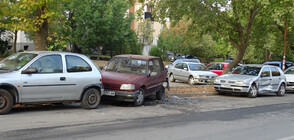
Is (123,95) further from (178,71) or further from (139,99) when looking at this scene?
(178,71)

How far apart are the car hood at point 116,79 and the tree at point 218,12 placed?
787 centimetres

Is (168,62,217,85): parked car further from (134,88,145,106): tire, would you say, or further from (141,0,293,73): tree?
(134,88,145,106): tire

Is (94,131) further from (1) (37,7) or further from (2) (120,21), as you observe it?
(2) (120,21)

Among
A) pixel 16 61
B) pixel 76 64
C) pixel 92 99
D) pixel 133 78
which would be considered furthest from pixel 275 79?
pixel 16 61

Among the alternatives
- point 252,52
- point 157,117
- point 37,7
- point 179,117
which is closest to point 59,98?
point 157,117

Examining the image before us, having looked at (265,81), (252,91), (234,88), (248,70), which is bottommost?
(252,91)

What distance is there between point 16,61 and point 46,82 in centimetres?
110

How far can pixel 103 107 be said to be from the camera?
37.5ft

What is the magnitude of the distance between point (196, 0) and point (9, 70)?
11.9m

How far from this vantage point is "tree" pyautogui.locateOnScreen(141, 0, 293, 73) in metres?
19.0

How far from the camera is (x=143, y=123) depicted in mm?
8852

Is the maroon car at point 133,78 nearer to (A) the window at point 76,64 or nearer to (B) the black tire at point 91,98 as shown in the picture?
(B) the black tire at point 91,98

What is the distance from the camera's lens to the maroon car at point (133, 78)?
11.5m

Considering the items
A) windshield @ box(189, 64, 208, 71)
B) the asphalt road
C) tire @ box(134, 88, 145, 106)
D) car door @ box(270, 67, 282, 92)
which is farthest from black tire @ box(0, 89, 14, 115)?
windshield @ box(189, 64, 208, 71)
